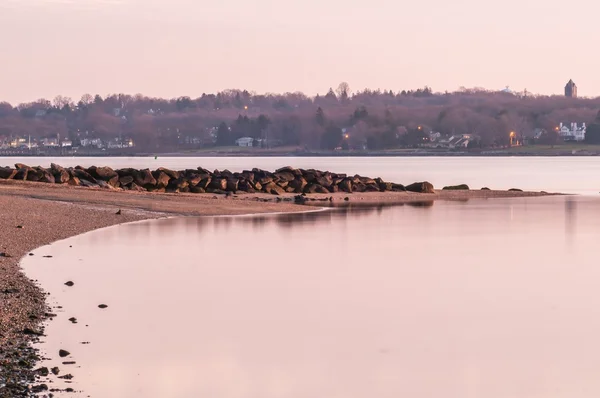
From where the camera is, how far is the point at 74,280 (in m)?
18.0

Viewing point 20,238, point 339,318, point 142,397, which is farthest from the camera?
point 20,238

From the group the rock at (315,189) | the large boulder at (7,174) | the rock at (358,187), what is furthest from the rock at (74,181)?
the rock at (358,187)

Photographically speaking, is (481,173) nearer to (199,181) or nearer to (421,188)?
(421,188)

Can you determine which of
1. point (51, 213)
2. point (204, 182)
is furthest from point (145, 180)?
point (51, 213)

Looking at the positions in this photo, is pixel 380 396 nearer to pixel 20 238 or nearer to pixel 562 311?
pixel 562 311

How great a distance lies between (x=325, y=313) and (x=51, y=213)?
16870mm

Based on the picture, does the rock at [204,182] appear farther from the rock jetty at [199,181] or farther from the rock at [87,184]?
the rock at [87,184]

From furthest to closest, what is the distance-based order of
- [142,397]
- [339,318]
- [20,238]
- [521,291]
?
[20,238], [521,291], [339,318], [142,397]

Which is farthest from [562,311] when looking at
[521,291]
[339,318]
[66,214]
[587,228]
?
[66,214]

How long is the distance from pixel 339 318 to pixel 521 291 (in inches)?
174

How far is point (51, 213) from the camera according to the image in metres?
30.0

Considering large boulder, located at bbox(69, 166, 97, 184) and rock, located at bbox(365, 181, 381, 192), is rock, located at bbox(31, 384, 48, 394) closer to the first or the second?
large boulder, located at bbox(69, 166, 97, 184)

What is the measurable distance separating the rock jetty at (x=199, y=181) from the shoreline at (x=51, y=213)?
1572 millimetres

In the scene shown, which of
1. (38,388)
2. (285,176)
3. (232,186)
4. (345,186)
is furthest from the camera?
(345,186)
